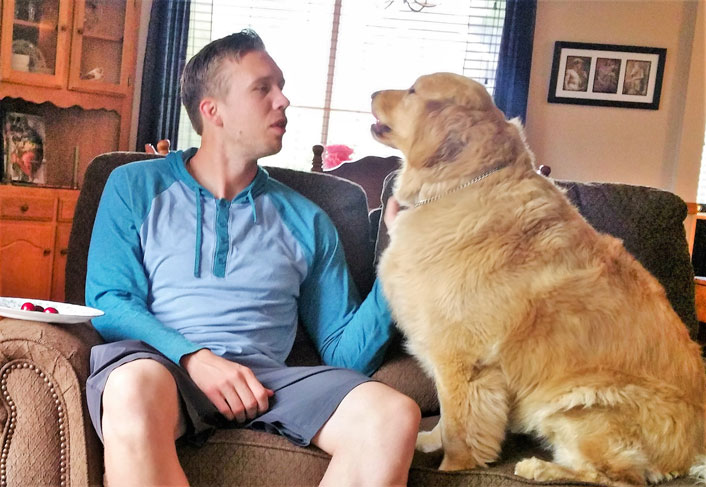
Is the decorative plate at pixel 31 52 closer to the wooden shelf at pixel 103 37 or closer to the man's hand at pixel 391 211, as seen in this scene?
the wooden shelf at pixel 103 37

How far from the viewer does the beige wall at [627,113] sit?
4359 mm

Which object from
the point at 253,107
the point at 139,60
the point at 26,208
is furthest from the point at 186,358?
the point at 139,60

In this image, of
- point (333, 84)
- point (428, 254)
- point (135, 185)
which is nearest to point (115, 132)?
point (333, 84)

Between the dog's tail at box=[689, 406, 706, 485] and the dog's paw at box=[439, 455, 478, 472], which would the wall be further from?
the dog's tail at box=[689, 406, 706, 485]

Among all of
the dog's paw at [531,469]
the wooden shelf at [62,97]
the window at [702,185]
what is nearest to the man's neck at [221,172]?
the dog's paw at [531,469]

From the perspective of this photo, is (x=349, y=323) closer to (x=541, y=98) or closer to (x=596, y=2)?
(x=541, y=98)

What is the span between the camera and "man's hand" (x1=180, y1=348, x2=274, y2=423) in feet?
3.78

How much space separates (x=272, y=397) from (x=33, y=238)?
9.39 ft

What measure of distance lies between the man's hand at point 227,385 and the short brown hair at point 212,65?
26.3 inches

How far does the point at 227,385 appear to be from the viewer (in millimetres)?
1152

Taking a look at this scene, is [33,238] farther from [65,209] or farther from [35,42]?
[35,42]

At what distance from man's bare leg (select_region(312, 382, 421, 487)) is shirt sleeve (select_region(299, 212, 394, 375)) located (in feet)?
0.96

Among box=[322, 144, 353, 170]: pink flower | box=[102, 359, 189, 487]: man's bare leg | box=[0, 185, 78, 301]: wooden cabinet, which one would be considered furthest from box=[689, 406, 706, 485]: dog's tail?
box=[0, 185, 78, 301]: wooden cabinet

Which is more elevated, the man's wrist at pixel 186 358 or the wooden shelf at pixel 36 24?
the wooden shelf at pixel 36 24
